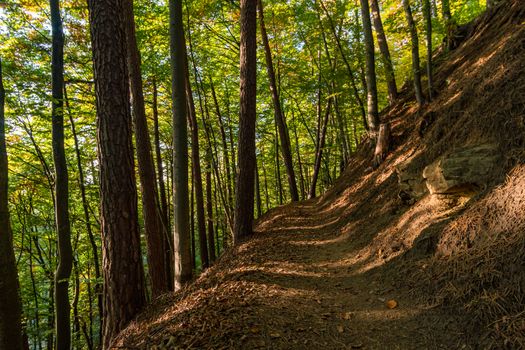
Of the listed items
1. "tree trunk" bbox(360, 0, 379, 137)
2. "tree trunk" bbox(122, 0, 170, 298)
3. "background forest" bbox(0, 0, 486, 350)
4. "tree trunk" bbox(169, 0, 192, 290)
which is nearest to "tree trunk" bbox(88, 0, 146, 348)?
"tree trunk" bbox(169, 0, 192, 290)

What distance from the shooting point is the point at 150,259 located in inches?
247

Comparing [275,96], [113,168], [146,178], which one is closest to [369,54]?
[275,96]

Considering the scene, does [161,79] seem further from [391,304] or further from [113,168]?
[391,304]

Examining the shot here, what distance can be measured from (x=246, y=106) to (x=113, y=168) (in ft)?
12.8

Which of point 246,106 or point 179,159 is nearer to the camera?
point 179,159

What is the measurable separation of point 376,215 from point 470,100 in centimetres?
275

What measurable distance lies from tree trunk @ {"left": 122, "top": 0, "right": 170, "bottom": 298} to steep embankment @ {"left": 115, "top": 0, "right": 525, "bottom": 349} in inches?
73.1

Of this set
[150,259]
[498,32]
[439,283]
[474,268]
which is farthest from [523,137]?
[150,259]

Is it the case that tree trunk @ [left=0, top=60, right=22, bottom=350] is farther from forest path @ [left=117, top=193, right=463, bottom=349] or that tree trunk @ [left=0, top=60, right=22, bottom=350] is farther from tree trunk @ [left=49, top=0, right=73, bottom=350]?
forest path @ [left=117, top=193, right=463, bottom=349]

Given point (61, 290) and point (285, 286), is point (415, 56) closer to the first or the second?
point (285, 286)

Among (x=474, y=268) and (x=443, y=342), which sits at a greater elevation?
(x=474, y=268)

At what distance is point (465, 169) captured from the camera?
3906 mm

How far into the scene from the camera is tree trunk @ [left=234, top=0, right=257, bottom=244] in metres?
6.90

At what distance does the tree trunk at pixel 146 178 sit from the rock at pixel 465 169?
5499mm
